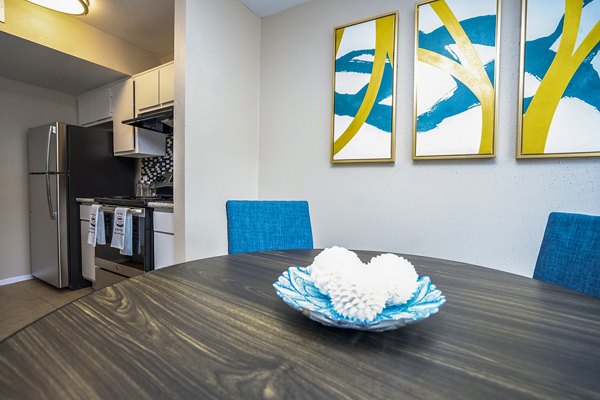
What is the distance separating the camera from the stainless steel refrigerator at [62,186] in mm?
2740

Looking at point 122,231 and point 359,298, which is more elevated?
point 359,298

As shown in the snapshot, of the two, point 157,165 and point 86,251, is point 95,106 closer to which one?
point 157,165

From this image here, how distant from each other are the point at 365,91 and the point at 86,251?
3.04 metres

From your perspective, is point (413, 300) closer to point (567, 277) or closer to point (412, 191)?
point (567, 277)

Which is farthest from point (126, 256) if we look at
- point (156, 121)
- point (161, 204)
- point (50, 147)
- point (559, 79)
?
point (559, 79)

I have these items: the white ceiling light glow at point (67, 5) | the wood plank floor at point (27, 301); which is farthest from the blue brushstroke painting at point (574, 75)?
the wood plank floor at point (27, 301)

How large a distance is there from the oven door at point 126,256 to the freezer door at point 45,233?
1.73 feet

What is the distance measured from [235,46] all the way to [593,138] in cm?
240

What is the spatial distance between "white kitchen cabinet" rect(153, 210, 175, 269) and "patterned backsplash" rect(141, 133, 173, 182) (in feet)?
3.17

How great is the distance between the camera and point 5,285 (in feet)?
9.75

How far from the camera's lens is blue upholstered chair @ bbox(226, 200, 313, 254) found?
135 centimetres

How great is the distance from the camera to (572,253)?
35.2 inches

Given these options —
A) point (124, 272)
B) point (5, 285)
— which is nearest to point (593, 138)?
point (124, 272)

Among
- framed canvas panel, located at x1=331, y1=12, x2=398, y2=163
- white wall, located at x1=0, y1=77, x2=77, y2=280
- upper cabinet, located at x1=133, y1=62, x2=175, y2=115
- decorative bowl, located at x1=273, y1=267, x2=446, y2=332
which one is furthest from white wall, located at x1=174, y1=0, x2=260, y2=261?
white wall, located at x1=0, y1=77, x2=77, y2=280
